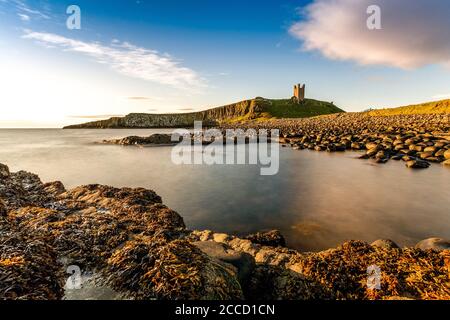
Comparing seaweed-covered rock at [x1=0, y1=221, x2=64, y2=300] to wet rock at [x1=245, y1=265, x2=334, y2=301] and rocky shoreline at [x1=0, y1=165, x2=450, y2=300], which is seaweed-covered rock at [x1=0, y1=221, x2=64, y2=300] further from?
wet rock at [x1=245, y1=265, x2=334, y2=301]

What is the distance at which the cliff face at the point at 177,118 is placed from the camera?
146 m

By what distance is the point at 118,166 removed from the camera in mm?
18344

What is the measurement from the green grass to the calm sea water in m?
125

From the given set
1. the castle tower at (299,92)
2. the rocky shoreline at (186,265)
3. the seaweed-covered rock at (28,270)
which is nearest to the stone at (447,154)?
the rocky shoreline at (186,265)

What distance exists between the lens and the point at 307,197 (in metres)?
9.95

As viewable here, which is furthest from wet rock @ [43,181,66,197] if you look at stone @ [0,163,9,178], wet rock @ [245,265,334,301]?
wet rock @ [245,265,334,301]

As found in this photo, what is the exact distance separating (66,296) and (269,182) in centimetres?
1094

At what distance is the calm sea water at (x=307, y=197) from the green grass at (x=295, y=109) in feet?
410

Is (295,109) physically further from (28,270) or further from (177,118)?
(28,270)

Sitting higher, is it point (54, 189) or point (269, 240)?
point (54, 189)

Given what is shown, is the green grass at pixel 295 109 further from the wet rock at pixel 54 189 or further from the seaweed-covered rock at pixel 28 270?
the seaweed-covered rock at pixel 28 270

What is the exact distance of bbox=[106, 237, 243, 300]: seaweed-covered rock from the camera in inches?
107

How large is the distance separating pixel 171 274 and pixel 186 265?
243 mm

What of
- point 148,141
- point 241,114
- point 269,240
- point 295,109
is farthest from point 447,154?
point 241,114
